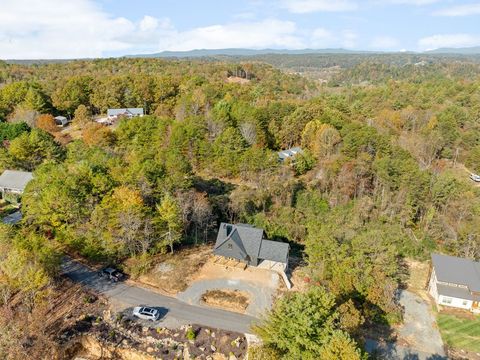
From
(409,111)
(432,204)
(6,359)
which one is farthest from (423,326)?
(409,111)

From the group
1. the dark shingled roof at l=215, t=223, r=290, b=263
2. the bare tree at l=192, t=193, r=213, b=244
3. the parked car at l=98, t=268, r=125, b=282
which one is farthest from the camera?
the bare tree at l=192, t=193, r=213, b=244

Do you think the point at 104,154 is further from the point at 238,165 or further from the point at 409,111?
the point at 409,111

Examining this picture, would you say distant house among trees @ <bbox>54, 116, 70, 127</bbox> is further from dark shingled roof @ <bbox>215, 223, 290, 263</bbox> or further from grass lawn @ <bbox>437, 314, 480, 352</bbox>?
grass lawn @ <bbox>437, 314, 480, 352</bbox>

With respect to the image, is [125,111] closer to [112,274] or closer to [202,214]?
[202,214]

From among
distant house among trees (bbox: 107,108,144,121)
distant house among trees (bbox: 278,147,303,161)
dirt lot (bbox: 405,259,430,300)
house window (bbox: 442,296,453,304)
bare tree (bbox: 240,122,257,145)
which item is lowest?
dirt lot (bbox: 405,259,430,300)

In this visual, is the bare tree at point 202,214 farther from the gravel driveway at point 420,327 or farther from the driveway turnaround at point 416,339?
the gravel driveway at point 420,327

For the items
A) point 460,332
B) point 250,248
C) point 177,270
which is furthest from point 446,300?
point 177,270

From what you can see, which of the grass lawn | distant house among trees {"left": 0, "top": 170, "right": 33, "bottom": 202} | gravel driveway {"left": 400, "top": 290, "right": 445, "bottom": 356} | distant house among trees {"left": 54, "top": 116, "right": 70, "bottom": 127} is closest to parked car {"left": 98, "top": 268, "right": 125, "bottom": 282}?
distant house among trees {"left": 0, "top": 170, "right": 33, "bottom": 202}
